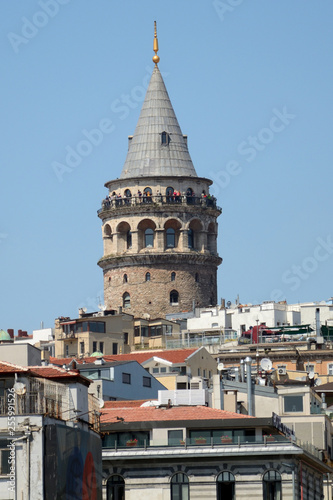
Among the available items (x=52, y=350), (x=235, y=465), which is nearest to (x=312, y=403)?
(x=235, y=465)

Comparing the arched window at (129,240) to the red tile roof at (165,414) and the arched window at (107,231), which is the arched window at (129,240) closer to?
the arched window at (107,231)

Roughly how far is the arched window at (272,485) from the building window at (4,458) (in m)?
15.5

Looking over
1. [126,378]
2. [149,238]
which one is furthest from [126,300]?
[126,378]

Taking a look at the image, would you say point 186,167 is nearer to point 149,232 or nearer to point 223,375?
point 149,232

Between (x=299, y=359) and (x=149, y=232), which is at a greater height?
(x=149, y=232)

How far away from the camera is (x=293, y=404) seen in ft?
277

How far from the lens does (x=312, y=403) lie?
3455 inches

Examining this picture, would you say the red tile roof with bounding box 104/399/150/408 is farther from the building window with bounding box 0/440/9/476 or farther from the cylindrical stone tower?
the cylindrical stone tower

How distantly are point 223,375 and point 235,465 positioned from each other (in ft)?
88.5

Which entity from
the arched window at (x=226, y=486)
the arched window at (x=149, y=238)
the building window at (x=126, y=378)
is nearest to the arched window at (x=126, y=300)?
the arched window at (x=149, y=238)

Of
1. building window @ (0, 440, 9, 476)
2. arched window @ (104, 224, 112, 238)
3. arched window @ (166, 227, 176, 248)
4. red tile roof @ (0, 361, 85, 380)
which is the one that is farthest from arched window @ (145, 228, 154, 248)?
building window @ (0, 440, 9, 476)

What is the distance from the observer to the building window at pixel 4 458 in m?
57.5

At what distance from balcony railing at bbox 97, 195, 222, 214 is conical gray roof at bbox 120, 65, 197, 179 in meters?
1.98

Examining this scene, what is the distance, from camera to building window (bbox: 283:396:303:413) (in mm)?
84000
